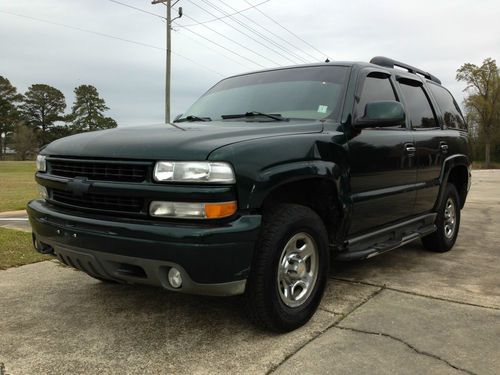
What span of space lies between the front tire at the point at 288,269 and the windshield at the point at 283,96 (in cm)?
93

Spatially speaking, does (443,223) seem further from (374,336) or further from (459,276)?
(374,336)

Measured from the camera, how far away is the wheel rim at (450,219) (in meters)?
5.57

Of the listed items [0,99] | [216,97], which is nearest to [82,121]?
[0,99]

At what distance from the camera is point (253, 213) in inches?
110

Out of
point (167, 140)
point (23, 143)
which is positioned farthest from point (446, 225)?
point (23, 143)

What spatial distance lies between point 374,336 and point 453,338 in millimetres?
493

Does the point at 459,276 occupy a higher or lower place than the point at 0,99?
lower

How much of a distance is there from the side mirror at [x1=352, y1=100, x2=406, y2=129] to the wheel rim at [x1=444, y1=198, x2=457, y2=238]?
2.29m

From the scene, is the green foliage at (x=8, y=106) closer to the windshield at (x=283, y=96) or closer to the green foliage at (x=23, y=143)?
the green foliage at (x=23, y=143)

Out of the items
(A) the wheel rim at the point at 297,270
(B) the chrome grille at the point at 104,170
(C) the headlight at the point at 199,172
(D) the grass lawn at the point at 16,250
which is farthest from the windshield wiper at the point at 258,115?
(D) the grass lawn at the point at 16,250

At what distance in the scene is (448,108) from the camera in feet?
18.7

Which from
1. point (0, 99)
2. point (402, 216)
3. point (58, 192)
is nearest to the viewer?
point (58, 192)

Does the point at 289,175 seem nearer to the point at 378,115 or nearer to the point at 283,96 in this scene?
the point at 378,115

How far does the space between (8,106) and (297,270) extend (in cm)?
8936
